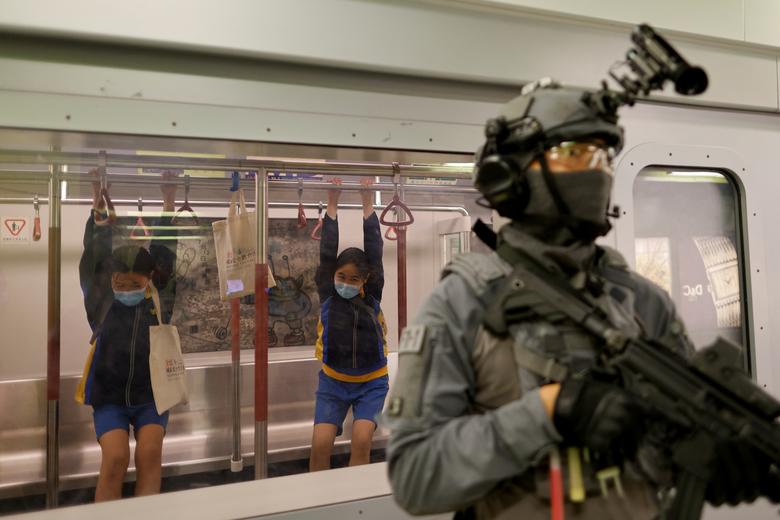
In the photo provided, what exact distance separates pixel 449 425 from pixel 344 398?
2.71 meters

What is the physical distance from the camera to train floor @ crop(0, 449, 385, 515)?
10.9 feet

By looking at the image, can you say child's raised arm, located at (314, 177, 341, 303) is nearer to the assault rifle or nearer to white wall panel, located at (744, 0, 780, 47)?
white wall panel, located at (744, 0, 780, 47)

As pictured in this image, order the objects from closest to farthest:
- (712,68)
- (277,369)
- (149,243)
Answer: (712,68)
(149,243)
(277,369)

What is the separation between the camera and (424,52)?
1.86 metres

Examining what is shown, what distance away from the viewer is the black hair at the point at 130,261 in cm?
302

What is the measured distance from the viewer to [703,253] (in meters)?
2.45

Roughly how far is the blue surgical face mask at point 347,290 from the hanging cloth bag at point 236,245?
649mm

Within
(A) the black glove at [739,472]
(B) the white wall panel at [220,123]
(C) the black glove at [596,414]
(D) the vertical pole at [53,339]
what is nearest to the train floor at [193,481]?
(D) the vertical pole at [53,339]

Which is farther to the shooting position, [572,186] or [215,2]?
[215,2]

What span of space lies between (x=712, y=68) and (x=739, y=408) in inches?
74.3

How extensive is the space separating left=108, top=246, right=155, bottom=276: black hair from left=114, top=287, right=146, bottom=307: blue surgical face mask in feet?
0.41

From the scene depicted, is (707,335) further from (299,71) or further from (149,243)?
(149,243)

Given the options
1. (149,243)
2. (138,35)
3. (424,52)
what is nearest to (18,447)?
(149,243)

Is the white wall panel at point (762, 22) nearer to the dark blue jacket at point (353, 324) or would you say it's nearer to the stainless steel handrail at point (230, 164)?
the stainless steel handrail at point (230, 164)
